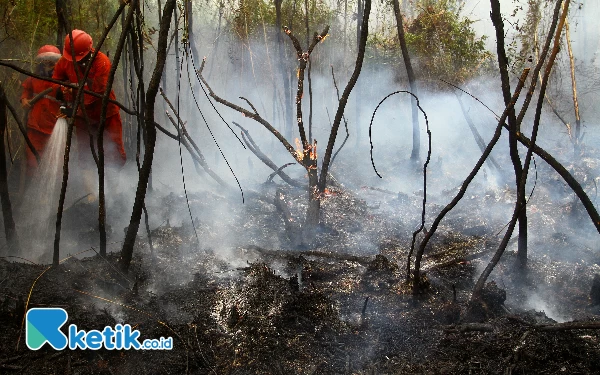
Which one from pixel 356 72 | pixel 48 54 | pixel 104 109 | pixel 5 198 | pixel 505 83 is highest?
pixel 48 54

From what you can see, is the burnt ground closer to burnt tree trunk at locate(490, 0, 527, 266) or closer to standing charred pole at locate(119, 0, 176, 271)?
standing charred pole at locate(119, 0, 176, 271)

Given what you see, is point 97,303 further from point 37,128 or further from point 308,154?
point 37,128

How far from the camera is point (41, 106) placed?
5.45 metres

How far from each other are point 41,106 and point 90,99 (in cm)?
67

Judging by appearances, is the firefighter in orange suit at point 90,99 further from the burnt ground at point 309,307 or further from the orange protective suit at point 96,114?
the burnt ground at point 309,307

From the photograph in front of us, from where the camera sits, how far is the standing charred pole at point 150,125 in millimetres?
2764

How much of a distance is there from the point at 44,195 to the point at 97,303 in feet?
10.2

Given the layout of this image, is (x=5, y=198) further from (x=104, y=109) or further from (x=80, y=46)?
(x=80, y=46)

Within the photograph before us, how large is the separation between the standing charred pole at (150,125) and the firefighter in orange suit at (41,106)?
2.91 meters

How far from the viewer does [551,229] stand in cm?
584

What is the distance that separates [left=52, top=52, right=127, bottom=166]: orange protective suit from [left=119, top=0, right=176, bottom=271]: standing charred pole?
96.8 inches

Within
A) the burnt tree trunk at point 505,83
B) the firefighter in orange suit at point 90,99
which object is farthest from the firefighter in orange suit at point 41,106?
the burnt tree trunk at point 505,83

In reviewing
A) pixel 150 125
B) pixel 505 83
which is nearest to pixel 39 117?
pixel 150 125

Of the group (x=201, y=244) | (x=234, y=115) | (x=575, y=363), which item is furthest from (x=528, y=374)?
(x=234, y=115)
